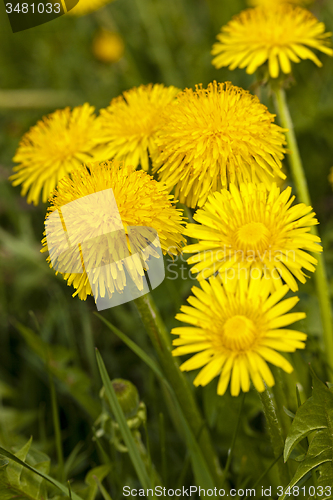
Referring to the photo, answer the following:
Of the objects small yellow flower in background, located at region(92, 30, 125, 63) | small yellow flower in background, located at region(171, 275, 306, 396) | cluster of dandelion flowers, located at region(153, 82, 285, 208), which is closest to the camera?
small yellow flower in background, located at region(171, 275, 306, 396)

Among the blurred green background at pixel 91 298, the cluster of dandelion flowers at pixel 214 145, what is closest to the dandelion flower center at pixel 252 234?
the cluster of dandelion flowers at pixel 214 145

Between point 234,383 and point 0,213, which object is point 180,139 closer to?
point 234,383

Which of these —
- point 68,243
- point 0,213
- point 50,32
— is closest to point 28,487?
point 68,243

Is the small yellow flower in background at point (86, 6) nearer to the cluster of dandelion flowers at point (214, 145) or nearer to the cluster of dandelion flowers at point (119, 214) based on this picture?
the cluster of dandelion flowers at point (214, 145)

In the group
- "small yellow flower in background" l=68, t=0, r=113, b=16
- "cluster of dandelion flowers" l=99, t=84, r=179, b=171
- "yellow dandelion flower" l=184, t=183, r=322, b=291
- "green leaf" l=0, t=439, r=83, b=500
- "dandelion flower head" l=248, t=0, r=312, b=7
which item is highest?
"dandelion flower head" l=248, t=0, r=312, b=7

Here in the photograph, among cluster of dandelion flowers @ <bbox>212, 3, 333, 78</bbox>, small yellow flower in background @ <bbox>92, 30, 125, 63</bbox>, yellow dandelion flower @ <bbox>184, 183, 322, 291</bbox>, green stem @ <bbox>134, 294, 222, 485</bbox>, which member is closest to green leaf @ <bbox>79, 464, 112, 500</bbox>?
green stem @ <bbox>134, 294, 222, 485</bbox>

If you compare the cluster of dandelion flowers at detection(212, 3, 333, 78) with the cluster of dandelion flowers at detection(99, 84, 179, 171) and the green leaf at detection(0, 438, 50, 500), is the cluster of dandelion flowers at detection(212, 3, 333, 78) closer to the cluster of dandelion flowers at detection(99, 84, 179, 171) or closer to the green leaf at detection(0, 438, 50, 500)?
the cluster of dandelion flowers at detection(99, 84, 179, 171)

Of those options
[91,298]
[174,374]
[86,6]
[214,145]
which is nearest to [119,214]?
[214,145]
